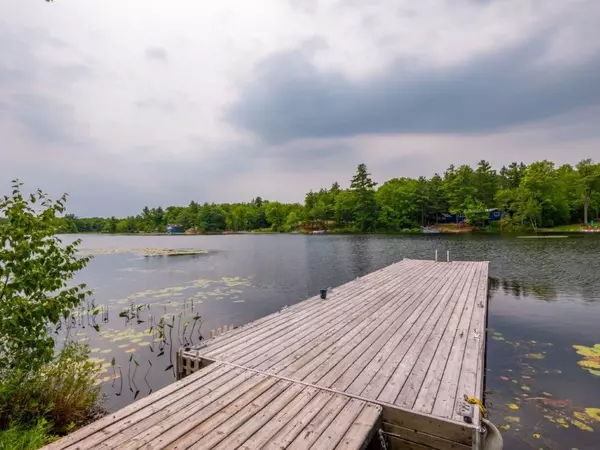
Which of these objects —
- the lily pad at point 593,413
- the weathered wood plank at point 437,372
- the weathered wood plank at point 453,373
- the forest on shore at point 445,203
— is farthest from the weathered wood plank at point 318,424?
the forest on shore at point 445,203

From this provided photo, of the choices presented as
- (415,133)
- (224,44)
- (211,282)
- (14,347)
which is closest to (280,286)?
(211,282)

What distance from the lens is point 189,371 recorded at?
4.96 metres

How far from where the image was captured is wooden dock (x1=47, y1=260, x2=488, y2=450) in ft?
9.72

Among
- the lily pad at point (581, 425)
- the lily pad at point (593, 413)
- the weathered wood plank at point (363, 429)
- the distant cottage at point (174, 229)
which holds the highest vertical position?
the distant cottage at point (174, 229)

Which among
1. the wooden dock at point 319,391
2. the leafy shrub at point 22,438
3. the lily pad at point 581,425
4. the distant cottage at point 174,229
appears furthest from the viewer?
the distant cottage at point 174,229

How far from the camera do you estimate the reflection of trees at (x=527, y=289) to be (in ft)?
40.7

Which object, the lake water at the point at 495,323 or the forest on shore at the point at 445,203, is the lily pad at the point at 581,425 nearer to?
the lake water at the point at 495,323

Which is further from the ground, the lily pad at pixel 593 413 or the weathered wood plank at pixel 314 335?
the weathered wood plank at pixel 314 335

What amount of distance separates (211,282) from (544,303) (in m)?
15.9

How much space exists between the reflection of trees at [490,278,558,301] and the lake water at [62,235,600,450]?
4 centimetres

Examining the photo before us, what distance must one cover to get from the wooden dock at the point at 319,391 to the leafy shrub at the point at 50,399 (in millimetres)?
1710

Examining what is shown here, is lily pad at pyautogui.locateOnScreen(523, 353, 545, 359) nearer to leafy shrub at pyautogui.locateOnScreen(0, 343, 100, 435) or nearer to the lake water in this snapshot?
the lake water

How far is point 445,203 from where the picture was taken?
64.0 metres

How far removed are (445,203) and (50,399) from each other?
6963cm
